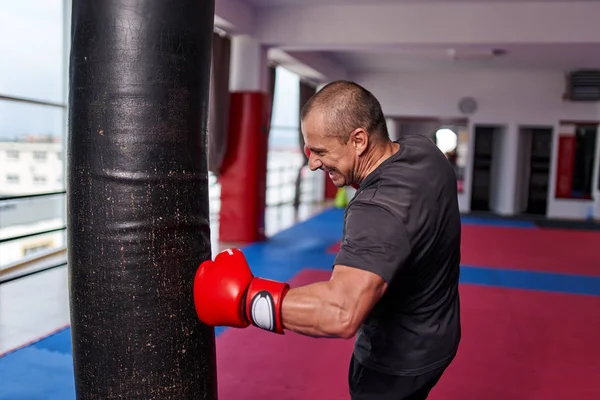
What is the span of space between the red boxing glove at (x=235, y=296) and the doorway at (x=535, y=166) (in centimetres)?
936

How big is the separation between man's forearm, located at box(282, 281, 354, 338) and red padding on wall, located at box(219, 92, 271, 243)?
16.5 feet

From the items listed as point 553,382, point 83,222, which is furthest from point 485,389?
point 83,222

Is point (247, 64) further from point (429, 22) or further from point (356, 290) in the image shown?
point (356, 290)

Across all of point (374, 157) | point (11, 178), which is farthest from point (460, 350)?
point (11, 178)

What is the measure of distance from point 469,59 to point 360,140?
7.50m

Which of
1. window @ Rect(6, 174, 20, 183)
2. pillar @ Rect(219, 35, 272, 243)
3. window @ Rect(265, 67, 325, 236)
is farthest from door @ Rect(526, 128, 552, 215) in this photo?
window @ Rect(6, 174, 20, 183)

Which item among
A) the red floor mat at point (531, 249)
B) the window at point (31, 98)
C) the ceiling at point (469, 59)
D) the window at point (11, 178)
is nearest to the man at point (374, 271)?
the window at point (31, 98)

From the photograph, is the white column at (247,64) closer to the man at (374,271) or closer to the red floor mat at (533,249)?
the red floor mat at (533,249)

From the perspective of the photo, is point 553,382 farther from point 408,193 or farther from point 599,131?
point 599,131

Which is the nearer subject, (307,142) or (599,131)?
(307,142)

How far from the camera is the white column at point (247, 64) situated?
5.84 metres

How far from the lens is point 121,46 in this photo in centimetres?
108

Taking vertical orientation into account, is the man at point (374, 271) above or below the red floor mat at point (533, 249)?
above

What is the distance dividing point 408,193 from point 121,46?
0.64m
